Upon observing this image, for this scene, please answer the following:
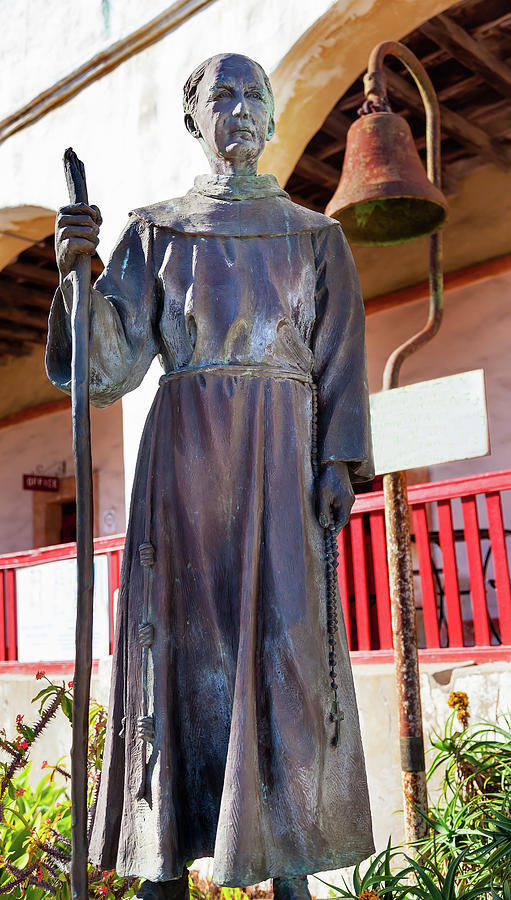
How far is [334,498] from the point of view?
2.12 meters

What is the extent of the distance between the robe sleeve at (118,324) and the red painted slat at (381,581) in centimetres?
290

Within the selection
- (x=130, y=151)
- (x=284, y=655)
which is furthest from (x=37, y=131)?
(x=284, y=655)

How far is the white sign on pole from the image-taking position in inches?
129

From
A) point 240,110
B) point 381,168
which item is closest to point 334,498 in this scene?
point 240,110

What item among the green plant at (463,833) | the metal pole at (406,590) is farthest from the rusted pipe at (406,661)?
the green plant at (463,833)

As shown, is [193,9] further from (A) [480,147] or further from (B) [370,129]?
(A) [480,147]

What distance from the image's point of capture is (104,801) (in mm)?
2037

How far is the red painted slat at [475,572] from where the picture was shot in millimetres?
4582

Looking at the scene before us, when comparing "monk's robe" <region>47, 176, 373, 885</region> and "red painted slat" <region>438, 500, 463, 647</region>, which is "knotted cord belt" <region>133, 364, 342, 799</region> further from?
"red painted slat" <region>438, 500, 463, 647</region>

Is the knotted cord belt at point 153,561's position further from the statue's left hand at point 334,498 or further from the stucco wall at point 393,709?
the stucco wall at point 393,709

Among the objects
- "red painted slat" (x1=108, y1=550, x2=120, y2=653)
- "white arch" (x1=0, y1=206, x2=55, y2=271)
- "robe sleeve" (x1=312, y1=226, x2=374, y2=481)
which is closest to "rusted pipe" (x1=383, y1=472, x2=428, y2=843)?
"robe sleeve" (x1=312, y1=226, x2=374, y2=481)

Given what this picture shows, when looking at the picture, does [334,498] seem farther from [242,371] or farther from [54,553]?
[54,553]

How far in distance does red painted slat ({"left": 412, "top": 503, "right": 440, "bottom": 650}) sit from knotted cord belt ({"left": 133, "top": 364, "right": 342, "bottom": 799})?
263 cm

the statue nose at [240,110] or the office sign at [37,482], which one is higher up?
the office sign at [37,482]
